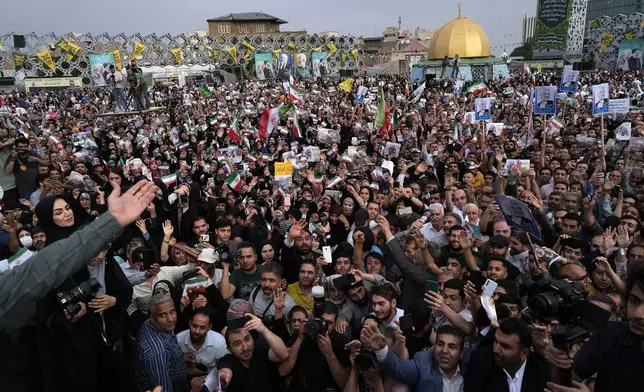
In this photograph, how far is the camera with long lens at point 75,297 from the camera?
8.30 ft

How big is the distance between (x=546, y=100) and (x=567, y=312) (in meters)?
9.27

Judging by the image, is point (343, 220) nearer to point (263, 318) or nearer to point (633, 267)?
point (263, 318)

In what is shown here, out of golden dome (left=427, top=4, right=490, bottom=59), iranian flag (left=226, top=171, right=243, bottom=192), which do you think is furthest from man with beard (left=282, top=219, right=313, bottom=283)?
golden dome (left=427, top=4, right=490, bottom=59)

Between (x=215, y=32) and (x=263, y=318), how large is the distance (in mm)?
95281

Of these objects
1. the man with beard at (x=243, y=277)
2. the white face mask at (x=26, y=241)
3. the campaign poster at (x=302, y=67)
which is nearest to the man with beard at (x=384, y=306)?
the man with beard at (x=243, y=277)

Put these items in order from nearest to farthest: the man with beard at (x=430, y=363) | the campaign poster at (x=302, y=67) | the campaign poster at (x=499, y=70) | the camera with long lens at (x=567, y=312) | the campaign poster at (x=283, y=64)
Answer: the camera with long lens at (x=567, y=312) < the man with beard at (x=430, y=363) < the campaign poster at (x=499, y=70) < the campaign poster at (x=283, y=64) < the campaign poster at (x=302, y=67)

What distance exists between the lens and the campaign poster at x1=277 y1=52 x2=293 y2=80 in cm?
4947

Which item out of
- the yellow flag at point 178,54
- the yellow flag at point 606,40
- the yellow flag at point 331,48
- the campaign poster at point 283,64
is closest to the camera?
the yellow flag at point 178,54

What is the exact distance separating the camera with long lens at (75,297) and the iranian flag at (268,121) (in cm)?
1046

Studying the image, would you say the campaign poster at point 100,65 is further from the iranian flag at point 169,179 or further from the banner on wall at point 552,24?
the banner on wall at point 552,24

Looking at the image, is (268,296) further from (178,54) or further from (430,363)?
(178,54)

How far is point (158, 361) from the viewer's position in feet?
10.8

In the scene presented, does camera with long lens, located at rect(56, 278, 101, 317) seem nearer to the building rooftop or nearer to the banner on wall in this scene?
the banner on wall

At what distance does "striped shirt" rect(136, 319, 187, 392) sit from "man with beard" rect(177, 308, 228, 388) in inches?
6.9
